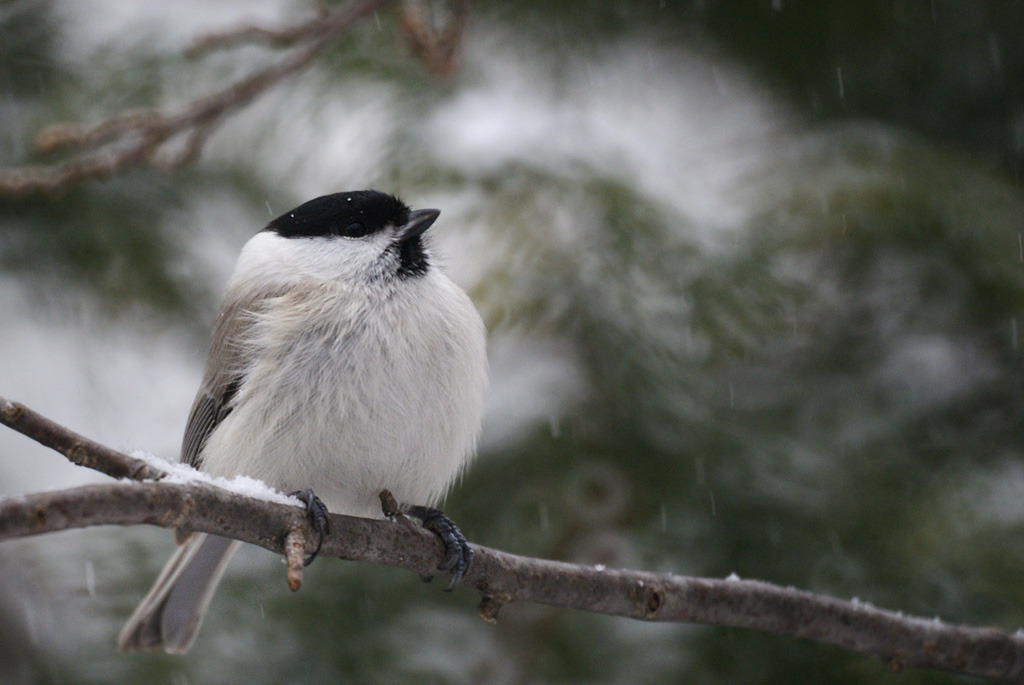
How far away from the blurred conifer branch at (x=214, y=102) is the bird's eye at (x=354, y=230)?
35 centimetres

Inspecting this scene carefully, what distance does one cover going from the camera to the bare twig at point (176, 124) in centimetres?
198

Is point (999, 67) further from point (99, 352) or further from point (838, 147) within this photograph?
point (99, 352)

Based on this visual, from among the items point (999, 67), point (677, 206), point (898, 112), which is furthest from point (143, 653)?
point (999, 67)

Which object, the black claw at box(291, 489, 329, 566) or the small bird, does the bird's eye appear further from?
the black claw at box(291, 489, 329, 566)

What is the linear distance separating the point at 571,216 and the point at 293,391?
850mm

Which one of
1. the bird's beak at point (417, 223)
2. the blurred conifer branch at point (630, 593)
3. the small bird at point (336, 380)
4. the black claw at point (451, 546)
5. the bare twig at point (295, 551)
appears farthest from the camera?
the bird's beak at point (417, 223)

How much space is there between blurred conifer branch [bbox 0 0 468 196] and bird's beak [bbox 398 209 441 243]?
0.34 m

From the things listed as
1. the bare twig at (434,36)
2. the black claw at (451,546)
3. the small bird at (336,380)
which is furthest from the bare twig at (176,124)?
the black claw at (451,546)

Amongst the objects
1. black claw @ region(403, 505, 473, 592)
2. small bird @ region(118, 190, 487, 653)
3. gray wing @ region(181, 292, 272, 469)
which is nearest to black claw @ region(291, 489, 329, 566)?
small bird @ region(118, 190, 487, 653)

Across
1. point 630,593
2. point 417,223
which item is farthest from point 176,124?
point 630,593

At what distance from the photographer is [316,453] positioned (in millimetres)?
1942

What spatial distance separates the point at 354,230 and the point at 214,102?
16.5 inches

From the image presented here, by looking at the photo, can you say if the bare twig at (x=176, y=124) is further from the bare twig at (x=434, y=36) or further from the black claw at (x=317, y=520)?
the black claw at (x=317, y=520)

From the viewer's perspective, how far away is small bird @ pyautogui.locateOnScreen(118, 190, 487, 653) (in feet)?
6.39
